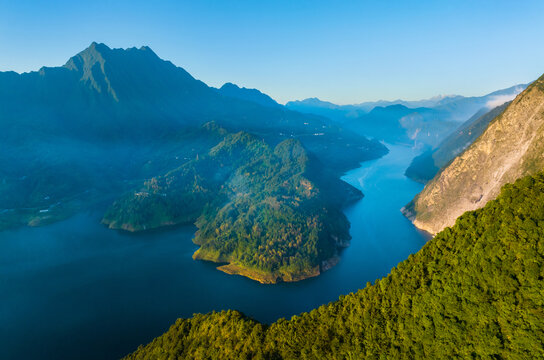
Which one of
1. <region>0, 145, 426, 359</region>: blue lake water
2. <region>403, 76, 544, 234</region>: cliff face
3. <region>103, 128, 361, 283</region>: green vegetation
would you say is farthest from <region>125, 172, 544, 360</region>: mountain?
<region>403, 76, 544, 234</region>: cliff face

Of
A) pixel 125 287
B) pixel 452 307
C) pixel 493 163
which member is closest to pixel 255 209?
pixel 125 287

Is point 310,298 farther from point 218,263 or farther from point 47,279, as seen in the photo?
point 47,279

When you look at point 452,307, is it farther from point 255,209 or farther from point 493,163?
point 255,209

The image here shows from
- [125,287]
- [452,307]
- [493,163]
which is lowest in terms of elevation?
[125,287]

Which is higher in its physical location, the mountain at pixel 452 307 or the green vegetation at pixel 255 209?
the mountain at pixel 452 307

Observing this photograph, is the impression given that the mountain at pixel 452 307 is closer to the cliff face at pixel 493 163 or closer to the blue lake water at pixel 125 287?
the blue lake water at pixel 125 287

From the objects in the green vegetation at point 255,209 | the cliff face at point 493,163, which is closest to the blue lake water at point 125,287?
the green vegetation at point 255,209
